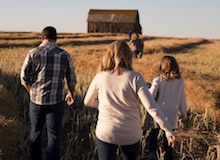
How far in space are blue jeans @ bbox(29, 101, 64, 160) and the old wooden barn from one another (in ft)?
177

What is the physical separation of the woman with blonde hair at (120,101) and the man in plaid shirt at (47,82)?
42.6 inches

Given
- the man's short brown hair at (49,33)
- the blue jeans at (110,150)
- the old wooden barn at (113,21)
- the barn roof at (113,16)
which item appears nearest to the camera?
the blue jeans at (110,150)

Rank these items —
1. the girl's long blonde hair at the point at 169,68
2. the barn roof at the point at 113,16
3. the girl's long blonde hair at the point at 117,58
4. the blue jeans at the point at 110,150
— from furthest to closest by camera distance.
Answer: the barn roof at the point at 113,16 → the girl's long blonde hair at the point at 169,68 → the blue jeans at the point at 110,150 → the girl's long blonde hair at the point at 117,58

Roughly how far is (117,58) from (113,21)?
55756 mm

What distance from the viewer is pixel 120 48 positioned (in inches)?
104

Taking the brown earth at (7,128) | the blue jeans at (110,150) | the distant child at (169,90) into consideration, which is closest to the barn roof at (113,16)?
the brown earth at (7,128)

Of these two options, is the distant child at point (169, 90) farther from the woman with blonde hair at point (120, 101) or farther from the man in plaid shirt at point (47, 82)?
the woman with blonde hair at point (120, 101)

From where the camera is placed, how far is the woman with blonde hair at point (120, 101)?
2645mm

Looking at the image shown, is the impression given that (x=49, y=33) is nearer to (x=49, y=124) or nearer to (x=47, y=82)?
(x=47, y=82)

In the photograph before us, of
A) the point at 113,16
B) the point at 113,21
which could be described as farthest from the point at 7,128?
the point at 113,16

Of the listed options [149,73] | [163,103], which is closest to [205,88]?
[149,73]

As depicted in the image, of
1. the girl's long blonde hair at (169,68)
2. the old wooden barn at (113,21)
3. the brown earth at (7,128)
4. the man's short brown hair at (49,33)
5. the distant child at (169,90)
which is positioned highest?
the old wooden barn at (113,21)

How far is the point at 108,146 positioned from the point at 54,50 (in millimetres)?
1387

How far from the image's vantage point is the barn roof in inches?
2261
